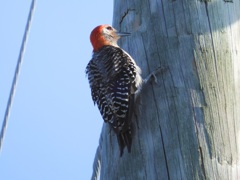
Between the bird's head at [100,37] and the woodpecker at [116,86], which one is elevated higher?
the bird's head at [100,37]

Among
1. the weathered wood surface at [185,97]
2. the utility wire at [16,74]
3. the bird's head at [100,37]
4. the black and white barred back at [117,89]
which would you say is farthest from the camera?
the bird's head at [100,37]

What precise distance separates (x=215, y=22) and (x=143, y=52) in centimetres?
56

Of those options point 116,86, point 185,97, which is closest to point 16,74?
point 116,86

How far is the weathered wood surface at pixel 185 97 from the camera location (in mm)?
2961

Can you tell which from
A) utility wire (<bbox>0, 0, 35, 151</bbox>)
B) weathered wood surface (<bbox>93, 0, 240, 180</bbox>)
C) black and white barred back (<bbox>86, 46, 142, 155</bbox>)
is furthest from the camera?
utility wire (<bbox>0, 0, 35, 151</bbox>)

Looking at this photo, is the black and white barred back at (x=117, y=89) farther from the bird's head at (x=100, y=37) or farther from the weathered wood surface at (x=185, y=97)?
the bird's head at (x=100, y=37)

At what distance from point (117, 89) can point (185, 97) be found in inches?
30.3

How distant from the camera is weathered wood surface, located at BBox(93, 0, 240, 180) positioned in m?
2.96

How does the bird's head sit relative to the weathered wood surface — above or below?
above

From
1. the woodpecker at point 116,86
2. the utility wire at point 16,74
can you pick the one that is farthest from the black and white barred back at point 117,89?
the utility wire at point 16,74

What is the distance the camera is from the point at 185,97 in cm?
313

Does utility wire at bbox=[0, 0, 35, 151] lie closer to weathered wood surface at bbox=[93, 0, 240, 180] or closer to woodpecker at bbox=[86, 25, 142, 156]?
woodpecker at bbox=[86, 25, 142, 156]

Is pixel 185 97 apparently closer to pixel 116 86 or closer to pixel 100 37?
pixel 116 86

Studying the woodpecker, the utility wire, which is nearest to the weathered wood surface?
the woodpecker
